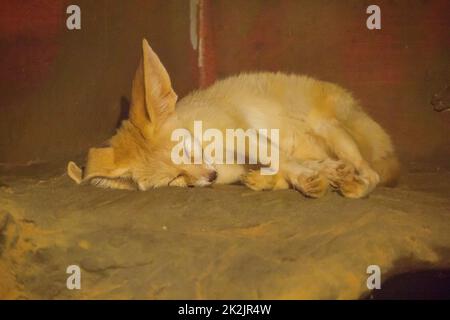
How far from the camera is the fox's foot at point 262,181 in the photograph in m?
3.60

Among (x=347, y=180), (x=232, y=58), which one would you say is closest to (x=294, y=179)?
(x=347, y=180)

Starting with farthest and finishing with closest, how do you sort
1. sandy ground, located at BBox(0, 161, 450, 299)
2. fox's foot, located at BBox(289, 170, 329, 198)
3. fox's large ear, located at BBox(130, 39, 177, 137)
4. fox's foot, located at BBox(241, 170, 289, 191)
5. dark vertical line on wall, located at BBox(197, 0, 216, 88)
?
dark vertical line on wall, located at BBox(197, 0, 216, 88) < fox's foot, located at BBox(241, 170, 289, 191) < fox's foot, located at BBox(289, 170, 329, 198) < fox's large ear, located at BBox(130, 39, 177, 137) < sandy ground, located at BBox(0, 161, 450, 299)

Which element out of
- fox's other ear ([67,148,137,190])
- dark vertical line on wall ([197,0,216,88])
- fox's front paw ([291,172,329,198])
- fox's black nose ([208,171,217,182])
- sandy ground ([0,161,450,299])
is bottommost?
sandy ground ([0,161,450,299])

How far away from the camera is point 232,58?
4.89m

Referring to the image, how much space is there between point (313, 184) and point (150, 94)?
1241mm

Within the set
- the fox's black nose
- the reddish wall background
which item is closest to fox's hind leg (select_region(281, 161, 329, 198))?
the fox's black nose

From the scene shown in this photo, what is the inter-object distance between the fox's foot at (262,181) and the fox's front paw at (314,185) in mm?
198

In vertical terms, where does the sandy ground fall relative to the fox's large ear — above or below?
below

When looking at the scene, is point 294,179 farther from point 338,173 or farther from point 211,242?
point 211,242

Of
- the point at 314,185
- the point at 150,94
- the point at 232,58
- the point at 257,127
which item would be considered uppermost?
the point at 232,58

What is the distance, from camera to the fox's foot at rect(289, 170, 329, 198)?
134 inches

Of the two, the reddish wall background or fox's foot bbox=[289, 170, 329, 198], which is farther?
the reddish wall background

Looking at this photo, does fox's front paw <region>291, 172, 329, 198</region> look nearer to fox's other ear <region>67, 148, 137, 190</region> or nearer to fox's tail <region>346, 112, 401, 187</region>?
fox's tail <region>346, 112, 401, 187</region>

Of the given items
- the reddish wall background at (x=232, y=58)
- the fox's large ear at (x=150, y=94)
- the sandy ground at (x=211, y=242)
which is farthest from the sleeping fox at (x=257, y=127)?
the reddish wall background at (x=232, y=58)
